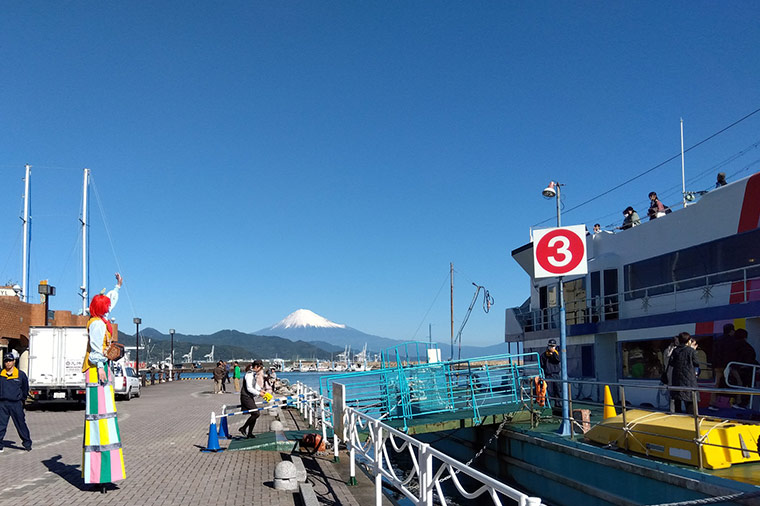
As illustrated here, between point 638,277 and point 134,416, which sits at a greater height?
point 638,277

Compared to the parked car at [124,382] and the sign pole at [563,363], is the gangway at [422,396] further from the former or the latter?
the parked car at [124,382]

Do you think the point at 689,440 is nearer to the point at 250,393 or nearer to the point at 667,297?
the point at 667,297

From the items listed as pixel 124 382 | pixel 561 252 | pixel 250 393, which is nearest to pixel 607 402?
pixel 561 252

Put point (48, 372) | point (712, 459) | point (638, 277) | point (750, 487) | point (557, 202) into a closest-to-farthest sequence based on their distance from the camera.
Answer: point (750, 487)
point (712, 459)
point (557, 202)
point (638, 277)
point (48, 372)

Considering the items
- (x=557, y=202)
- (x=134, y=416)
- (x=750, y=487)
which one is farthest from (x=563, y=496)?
(x=134, y=416)

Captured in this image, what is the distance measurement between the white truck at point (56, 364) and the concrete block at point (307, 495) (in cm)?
1908

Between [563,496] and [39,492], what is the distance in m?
→ 8.49

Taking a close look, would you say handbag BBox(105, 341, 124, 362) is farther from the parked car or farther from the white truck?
the parked car

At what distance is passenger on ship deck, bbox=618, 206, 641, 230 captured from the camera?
1889cm

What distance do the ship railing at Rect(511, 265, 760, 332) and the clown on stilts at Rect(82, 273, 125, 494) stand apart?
1181cm

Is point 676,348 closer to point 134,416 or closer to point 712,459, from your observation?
point 712,459

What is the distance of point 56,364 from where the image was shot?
996 inches

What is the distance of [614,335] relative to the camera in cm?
1853

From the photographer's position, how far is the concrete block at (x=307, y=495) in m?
8.12
